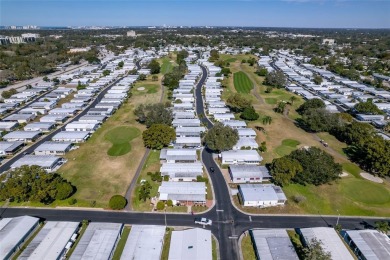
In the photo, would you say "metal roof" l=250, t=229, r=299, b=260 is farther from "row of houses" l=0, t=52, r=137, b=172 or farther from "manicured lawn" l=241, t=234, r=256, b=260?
"row of houses" l=0, t=52, r=137, b=172

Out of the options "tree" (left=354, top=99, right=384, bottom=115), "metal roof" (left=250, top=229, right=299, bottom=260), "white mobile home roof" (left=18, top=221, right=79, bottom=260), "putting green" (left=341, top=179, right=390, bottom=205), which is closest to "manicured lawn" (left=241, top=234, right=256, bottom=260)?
"metal roof" (left=250, top=229, right=299, bottom=260)

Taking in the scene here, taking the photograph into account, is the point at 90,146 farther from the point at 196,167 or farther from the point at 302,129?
the point at 302,129

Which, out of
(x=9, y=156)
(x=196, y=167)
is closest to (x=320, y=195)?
(x=196, y=167)

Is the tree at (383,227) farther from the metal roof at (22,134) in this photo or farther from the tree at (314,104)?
the metal roof at (22,134)

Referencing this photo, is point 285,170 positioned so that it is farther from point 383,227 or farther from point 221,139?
point 383,227

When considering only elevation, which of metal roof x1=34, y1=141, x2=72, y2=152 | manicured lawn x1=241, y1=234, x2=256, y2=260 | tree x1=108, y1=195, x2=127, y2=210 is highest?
metal roof x1=34, y1=141, x2=72, y2=152

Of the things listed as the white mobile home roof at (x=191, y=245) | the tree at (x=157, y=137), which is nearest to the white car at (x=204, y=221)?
the white mobile home roof at (x=191, y=245)

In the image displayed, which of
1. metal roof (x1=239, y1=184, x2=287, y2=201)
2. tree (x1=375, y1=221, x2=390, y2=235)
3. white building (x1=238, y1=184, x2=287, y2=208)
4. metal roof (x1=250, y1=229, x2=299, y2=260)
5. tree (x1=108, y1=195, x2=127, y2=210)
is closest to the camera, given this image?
metal roof (x1=250, y1=229, x2=299, y2=260)
